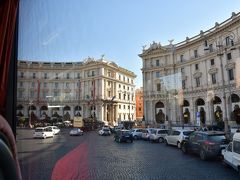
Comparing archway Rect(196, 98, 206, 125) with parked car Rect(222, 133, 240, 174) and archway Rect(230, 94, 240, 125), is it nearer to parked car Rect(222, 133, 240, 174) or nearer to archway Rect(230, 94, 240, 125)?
archway Rect(230, 94, 240, 125)

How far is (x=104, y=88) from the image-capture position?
7.45 feet

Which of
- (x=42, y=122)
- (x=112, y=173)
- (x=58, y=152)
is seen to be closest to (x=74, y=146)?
(x=58, y=152)

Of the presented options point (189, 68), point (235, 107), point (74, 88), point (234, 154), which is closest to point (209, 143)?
point (235, 107)

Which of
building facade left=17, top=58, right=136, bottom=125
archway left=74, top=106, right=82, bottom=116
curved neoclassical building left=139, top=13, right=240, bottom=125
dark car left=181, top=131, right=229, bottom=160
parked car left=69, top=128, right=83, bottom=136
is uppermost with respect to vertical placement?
curved neoclassical building left=139, top=13, right=240, bottom=125

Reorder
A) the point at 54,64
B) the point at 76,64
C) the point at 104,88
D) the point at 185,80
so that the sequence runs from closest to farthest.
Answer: the point at 54,64 → the point at 76,64 → the point at 104,88 → the point at 185,80

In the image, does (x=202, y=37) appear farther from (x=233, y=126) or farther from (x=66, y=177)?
(x=233, y=126)

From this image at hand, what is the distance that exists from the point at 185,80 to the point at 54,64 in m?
2.99

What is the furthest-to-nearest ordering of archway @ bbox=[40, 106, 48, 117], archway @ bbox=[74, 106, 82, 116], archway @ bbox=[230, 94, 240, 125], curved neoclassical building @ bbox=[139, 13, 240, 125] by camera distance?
archway @ bbox=[230, 94, 240, 125] → curved neoclassical building @ bbox=[139, 13, 240, 125] → archway @ bbox=[74, 106, 82, 116] → archway @ bbox=[40, 106, 48, 117]

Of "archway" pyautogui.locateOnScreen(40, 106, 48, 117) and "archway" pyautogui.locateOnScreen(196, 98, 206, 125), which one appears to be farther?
"archway" pyautogui.locateOnScreen(196, 98, 206, 125)

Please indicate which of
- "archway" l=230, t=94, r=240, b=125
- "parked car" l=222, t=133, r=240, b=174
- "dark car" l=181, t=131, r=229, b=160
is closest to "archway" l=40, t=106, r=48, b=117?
"parked car" l=222, t=133, r=240, b=174

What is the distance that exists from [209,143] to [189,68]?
369 cm

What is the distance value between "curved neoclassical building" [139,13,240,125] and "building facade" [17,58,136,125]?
2.60 feet

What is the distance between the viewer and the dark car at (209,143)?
6430 mm

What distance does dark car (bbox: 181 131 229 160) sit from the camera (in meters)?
6.43
